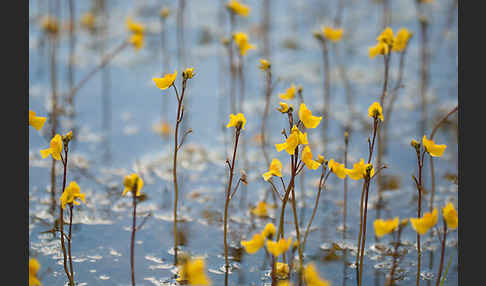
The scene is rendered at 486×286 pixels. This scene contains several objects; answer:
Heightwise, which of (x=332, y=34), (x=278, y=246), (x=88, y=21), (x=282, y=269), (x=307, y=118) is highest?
(x=88, y=21)

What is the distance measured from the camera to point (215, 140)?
3018mm

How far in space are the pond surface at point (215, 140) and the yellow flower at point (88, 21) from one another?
0.23 feet

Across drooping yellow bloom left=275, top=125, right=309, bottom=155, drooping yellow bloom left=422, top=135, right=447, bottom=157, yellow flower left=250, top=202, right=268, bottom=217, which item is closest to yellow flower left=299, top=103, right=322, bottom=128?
drooping yellow bloom left=275, top=125, right=309, bottom=155

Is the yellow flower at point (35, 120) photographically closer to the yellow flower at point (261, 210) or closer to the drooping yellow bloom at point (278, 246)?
the drooping yellow bloom at point (278, 246)

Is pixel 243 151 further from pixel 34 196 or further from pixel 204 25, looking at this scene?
pixel 204 25

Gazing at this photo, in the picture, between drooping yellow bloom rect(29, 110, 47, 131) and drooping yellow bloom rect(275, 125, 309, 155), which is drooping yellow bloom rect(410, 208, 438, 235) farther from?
drooping yellow bloom rect(29, 110, 47, 131)

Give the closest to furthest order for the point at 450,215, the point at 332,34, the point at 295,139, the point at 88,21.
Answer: the point at 450,215, the point at 295,139, the point at 332,34, the point at 88,21

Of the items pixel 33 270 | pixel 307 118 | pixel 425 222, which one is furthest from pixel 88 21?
pixel 425 222

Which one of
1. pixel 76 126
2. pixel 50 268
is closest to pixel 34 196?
pixel 50 268

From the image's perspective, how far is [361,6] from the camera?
479cm

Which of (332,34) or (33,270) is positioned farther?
(332,34)

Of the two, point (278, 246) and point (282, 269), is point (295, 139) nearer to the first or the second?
point (278, 246)

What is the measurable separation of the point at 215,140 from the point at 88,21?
6.42ft

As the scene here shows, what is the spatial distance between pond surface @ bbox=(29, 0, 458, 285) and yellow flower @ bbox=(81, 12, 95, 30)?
0.23ft
